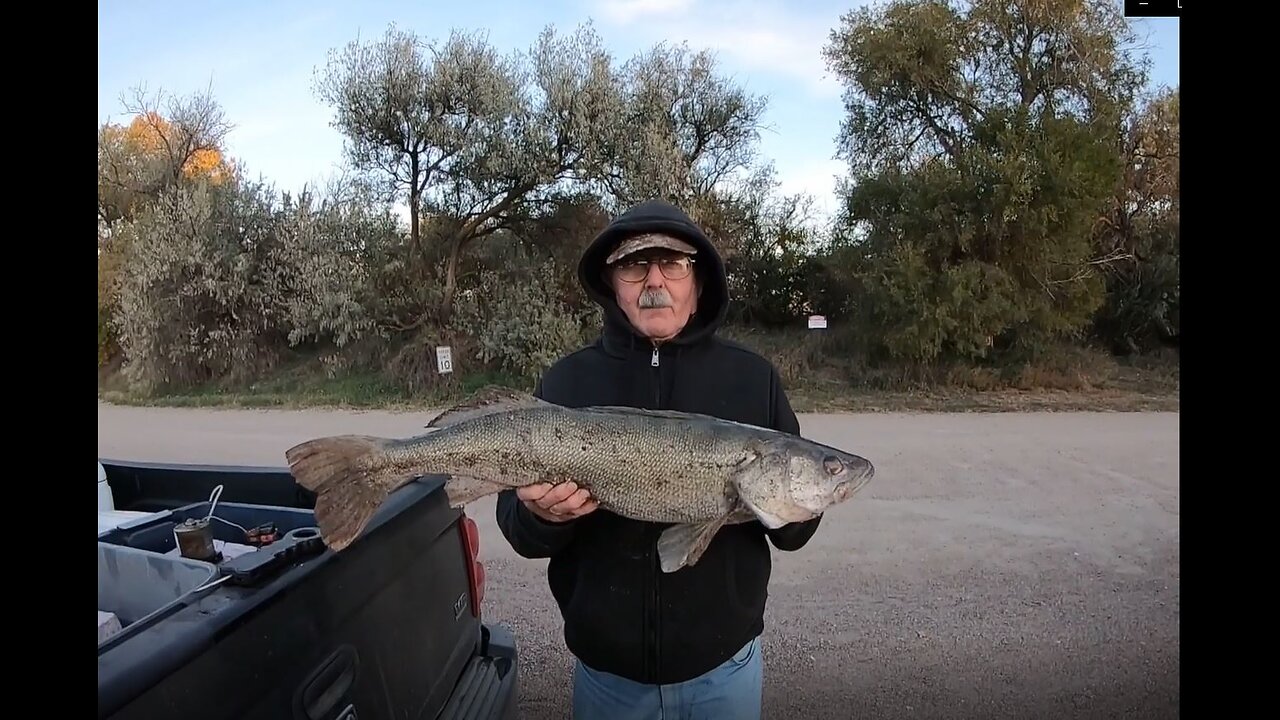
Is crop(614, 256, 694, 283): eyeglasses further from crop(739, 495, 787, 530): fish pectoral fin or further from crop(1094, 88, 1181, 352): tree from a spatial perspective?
crop(1094, 88, 1181, 352): tree

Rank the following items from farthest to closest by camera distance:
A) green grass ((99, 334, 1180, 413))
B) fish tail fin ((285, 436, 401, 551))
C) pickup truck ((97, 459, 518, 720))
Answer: green grass ((99, 334, 1180, 413)) < fish tail fin ((285, 436, 401, 551)) < pickup truck ((97, 459, 518, 720))

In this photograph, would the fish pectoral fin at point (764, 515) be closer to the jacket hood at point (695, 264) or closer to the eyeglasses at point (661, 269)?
the jacket hood at point (695, 264)

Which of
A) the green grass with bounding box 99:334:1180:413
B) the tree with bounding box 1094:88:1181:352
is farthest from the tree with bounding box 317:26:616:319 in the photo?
the tree with bounding box 1094:88:1181:352

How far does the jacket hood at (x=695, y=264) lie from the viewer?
237cm

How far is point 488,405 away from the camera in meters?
2.25

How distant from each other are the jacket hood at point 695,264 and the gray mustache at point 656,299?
0.10 m

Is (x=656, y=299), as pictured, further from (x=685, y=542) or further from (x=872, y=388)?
(x=872, y=388)

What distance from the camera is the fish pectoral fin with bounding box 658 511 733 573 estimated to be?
2096mm

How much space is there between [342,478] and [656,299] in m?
1.00

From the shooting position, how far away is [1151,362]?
1717 cm

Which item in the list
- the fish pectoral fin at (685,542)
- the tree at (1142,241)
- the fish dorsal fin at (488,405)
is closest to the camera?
the fish pectoral fin at (685,542)

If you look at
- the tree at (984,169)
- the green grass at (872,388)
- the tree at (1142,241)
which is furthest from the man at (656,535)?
the tree at (1142,241)
